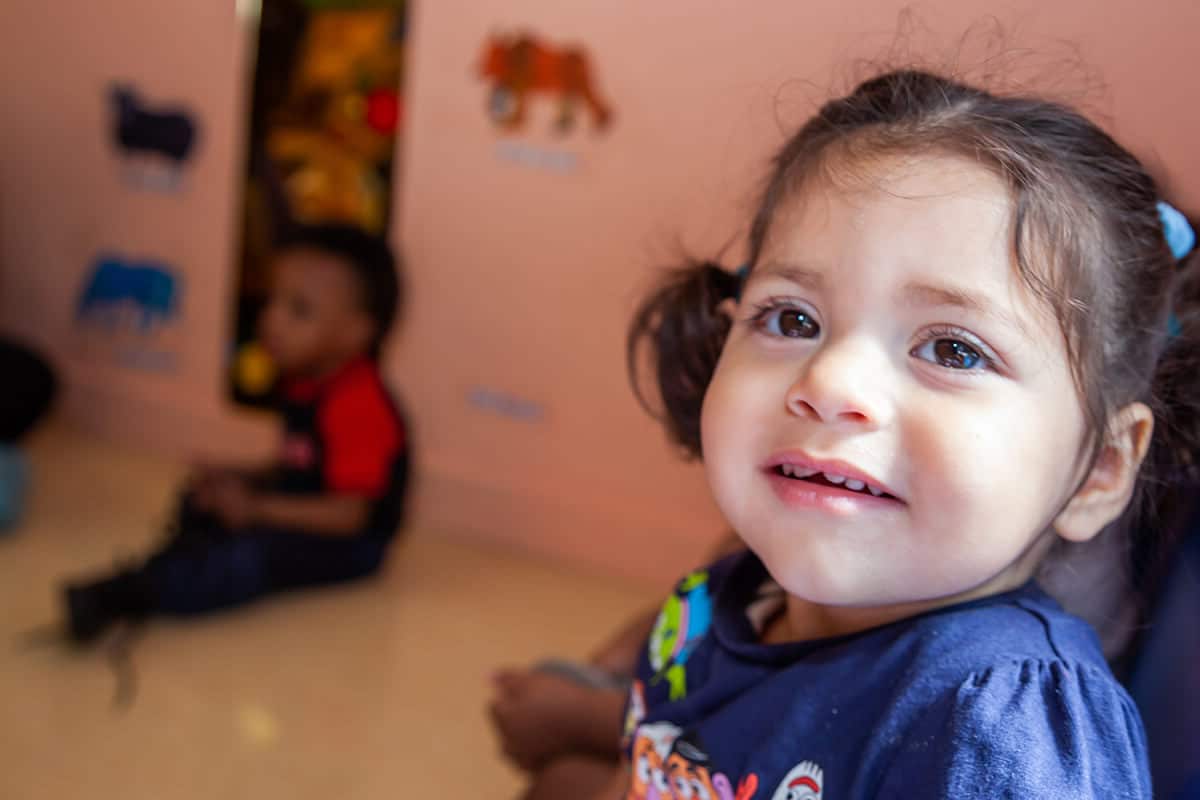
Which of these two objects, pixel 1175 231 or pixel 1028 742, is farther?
pixel 1175 231

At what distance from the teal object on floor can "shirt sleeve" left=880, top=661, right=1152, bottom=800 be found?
154 centimetres

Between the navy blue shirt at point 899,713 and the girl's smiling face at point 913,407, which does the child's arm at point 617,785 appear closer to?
the navy blue shirt at point 899,713

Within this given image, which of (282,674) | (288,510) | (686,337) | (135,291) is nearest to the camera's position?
(686,337)

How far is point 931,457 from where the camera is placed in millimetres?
568

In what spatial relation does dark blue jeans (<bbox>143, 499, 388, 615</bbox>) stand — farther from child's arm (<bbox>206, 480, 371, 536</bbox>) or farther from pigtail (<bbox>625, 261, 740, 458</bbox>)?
pigtail (<bbox>625, 261, 740, 458</bbox>)

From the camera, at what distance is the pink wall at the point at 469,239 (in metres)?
1.58

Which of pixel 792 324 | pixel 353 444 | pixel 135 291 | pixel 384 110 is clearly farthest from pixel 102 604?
pixel 792 324

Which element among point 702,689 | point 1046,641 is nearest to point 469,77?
point 702,689

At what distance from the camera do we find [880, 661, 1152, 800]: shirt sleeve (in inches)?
20.6

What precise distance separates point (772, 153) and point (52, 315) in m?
1.77

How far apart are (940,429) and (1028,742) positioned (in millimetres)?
155

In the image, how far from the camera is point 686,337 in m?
0.83

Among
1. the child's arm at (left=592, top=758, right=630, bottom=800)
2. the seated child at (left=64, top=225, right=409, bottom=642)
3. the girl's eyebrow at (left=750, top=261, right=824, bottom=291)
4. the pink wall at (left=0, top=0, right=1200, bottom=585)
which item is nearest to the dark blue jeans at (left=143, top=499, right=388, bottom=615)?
the seated child at (left=64, top=225, right=409, bottom=642)

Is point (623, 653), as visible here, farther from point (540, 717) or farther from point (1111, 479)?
point (1111, 479)
